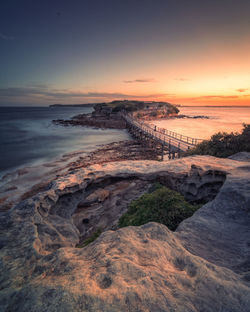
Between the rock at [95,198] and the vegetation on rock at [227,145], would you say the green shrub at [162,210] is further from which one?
the vegetation on rock at [227,145]

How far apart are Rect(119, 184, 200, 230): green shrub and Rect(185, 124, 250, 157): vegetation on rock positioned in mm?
7943

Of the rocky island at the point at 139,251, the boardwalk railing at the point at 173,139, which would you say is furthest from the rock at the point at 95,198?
the boardwalk railing at the point at 173,139

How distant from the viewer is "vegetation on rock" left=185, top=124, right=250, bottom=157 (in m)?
13.0

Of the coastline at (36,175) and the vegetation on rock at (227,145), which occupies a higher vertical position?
the vegetation on rock at (227,145)

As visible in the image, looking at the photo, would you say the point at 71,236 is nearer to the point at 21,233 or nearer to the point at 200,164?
the point at 21,233

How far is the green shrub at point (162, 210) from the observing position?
23.0 ft

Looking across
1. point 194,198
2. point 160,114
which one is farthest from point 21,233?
point 160,114

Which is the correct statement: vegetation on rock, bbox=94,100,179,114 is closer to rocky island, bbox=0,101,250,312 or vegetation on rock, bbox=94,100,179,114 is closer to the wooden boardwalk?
the wooden boardwalk

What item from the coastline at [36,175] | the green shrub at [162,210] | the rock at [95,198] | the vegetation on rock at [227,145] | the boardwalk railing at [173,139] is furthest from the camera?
the boardwalk railing at [173,139]

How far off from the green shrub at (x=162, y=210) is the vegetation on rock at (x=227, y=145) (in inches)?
313

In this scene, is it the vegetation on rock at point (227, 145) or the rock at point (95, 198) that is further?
the vegetation on rock at point (227, 145)

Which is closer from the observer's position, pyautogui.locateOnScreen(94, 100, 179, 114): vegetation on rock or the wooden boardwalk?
the wooden boardwalk

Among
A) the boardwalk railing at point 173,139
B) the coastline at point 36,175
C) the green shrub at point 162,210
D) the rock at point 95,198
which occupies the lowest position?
the coastline at point 36,175

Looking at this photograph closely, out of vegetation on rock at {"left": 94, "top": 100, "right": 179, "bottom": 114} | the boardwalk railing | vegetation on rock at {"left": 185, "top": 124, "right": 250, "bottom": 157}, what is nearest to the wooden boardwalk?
the boardwalk railing
